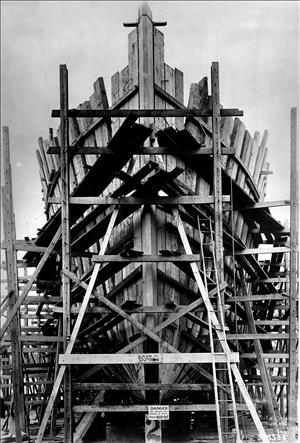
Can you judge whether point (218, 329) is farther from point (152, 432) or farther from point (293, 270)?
point (293, 270)

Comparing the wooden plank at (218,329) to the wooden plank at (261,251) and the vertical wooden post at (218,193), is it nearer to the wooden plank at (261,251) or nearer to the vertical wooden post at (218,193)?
the vertical wooden post at (218,193)

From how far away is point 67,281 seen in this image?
7.93 m

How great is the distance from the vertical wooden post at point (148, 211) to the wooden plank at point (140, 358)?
991 millimetres

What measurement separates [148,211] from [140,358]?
2.24m

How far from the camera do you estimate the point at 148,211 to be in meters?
8.54

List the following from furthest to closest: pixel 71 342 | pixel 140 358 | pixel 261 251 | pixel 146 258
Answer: pixel 261 251, pixel 146 258, pixel 71 342, pixel 140 358

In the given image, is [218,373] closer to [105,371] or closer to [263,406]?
[105,371]

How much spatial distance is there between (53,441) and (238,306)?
391 cm

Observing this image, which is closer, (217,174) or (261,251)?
(217,174)

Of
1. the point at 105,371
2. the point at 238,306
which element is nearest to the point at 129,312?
the point at 105,371

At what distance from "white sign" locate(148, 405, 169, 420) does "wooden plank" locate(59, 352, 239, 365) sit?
2.44 ft

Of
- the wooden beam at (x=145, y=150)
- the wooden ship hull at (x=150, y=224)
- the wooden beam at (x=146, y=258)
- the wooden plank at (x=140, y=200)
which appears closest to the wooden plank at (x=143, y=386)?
the wooden ship hull at (x=150, y=224)

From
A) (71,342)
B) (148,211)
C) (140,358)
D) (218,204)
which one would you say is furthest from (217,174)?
(71,342)

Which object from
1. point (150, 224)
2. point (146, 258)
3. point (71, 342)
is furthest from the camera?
point (150, 224)
